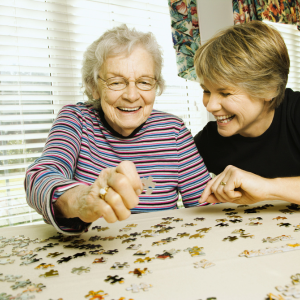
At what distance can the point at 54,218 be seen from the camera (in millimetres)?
1031

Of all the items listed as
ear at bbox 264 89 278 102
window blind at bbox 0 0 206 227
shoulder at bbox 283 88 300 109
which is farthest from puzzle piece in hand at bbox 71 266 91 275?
window blind at bbox 0 0 206 227

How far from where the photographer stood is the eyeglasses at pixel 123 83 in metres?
1.70

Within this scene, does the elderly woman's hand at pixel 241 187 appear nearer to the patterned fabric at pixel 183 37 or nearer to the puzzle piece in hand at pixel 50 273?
the puzzle piece in hand at pixel 50 273

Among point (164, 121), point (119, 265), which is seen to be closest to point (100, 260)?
point (119, 265)

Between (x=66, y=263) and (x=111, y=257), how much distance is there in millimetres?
146

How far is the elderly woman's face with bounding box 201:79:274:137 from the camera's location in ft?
5.73

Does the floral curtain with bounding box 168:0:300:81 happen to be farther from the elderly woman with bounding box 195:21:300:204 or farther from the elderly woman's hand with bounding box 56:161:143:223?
the elderly woman's hand with bounding box 56:161:143:223

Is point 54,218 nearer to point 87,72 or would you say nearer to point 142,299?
point 142,299

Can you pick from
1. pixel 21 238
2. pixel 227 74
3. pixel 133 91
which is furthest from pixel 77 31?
pixel 21 238

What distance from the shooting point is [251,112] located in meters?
1.78

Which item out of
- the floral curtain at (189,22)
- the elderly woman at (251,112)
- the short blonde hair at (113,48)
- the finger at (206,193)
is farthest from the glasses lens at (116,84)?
the floral curtain at (189,22)

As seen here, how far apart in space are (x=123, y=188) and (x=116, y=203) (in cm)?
5

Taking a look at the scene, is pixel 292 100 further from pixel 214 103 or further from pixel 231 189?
pixel 231 189

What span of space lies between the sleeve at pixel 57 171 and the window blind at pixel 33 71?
153cm
